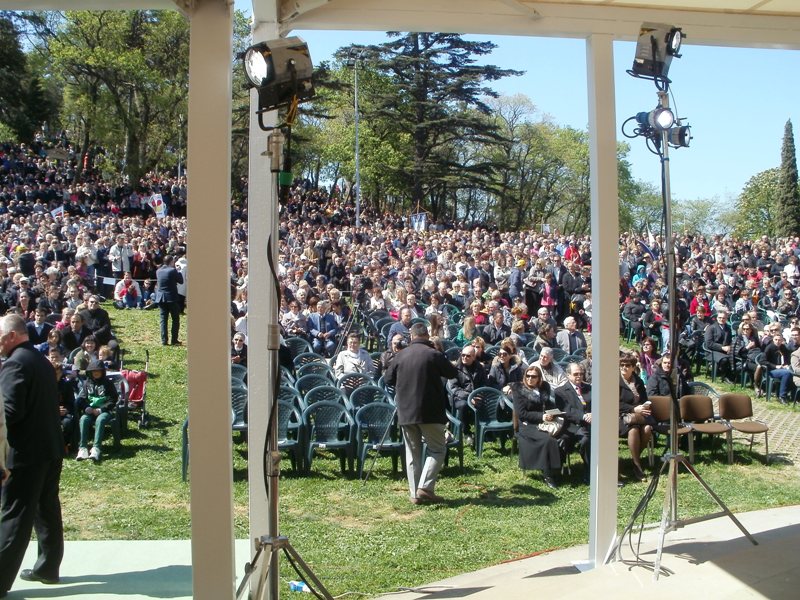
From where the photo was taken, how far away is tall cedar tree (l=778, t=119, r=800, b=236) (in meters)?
30.9

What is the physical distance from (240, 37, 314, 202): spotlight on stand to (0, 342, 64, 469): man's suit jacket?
194 cm

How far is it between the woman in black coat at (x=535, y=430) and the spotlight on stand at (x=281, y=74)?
4917mm

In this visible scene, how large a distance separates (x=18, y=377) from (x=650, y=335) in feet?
37.0

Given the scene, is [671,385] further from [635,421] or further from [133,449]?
[133,449]

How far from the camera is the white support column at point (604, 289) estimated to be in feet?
13.8

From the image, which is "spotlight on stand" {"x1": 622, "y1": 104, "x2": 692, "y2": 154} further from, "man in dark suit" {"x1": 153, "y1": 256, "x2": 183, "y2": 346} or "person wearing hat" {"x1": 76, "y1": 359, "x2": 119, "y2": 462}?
"man in dark suit" {"x1": 153, "y1": 256, "x2": 183, "y2": 346}

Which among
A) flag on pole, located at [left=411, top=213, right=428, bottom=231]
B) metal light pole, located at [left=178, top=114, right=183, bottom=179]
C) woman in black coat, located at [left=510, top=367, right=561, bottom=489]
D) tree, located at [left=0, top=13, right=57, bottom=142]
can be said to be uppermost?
tree, located at [left=0, top=13, right=57, bottom=142]

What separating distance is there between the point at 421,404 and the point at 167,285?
23.6ft

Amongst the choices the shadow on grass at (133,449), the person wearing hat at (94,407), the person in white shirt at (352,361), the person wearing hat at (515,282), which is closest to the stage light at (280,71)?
the person wearing hat at (94,407)

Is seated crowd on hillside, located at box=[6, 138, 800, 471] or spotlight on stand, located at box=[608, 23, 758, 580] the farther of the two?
seated crowd on hillside, located at box=[6, 138, 800, 471]

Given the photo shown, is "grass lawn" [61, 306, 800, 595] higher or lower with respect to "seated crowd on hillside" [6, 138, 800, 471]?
lower

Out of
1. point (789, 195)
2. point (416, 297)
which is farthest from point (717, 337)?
point (789, 195)

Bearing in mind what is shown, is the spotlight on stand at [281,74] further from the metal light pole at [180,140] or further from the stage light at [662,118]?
the metal light pole at [180,140]

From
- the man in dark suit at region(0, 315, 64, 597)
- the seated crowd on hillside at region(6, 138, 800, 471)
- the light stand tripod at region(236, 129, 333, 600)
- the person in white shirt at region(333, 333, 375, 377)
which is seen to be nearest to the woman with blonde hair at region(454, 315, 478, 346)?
the seated crowd on hillside at region(6, 138, 800, 471)
